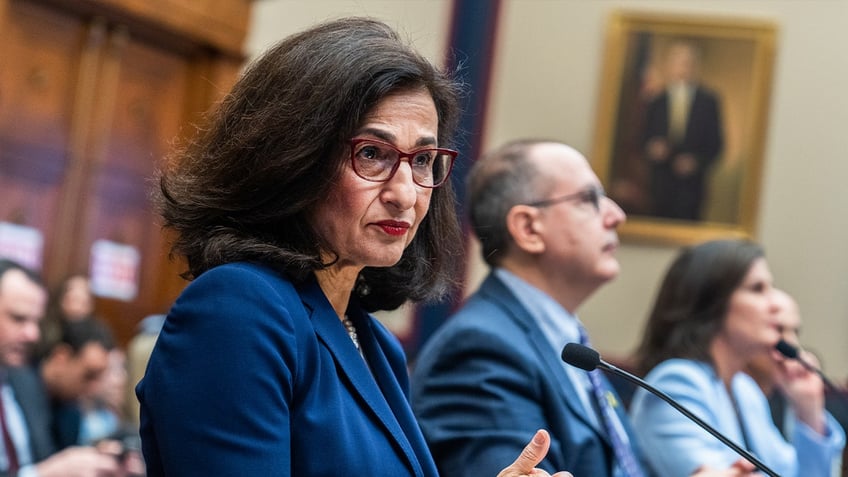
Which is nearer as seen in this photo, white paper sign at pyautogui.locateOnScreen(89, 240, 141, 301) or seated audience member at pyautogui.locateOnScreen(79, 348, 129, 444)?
seated audience member at pyautogui.locateOnScreen(79, 348, 129, 444)

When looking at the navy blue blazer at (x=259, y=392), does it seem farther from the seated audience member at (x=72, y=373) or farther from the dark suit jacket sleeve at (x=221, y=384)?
the seated audience member at (x=72, y=373)

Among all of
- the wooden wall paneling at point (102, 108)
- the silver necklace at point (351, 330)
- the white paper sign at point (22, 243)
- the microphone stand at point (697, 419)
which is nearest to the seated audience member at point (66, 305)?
the white paper sign at point (22, 243)

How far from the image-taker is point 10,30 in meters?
5.36

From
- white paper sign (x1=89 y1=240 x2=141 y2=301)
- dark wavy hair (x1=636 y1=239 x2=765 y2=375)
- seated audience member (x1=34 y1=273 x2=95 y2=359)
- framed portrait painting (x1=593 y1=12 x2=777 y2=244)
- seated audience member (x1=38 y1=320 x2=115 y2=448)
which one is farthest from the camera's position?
framed portrait painting (x1=593 y1=12 x2=777 y2=244)

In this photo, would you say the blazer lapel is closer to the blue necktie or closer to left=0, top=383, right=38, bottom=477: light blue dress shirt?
the blue necktie

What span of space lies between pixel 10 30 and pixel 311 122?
3996 millimetres

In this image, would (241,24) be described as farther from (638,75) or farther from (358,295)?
(358,295)

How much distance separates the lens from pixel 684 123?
8.31m

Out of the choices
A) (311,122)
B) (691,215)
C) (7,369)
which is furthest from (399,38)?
(691,215)

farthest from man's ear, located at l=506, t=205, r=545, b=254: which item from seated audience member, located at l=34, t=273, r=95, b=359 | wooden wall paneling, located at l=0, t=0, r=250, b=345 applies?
wooden wall paneling, located at l=0, t=0, r=250, b=345

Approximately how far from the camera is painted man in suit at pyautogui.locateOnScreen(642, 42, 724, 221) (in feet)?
27.1

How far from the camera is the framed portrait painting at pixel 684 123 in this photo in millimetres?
8195

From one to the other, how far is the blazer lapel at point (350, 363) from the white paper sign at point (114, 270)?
432cm

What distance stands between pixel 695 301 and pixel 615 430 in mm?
1125
